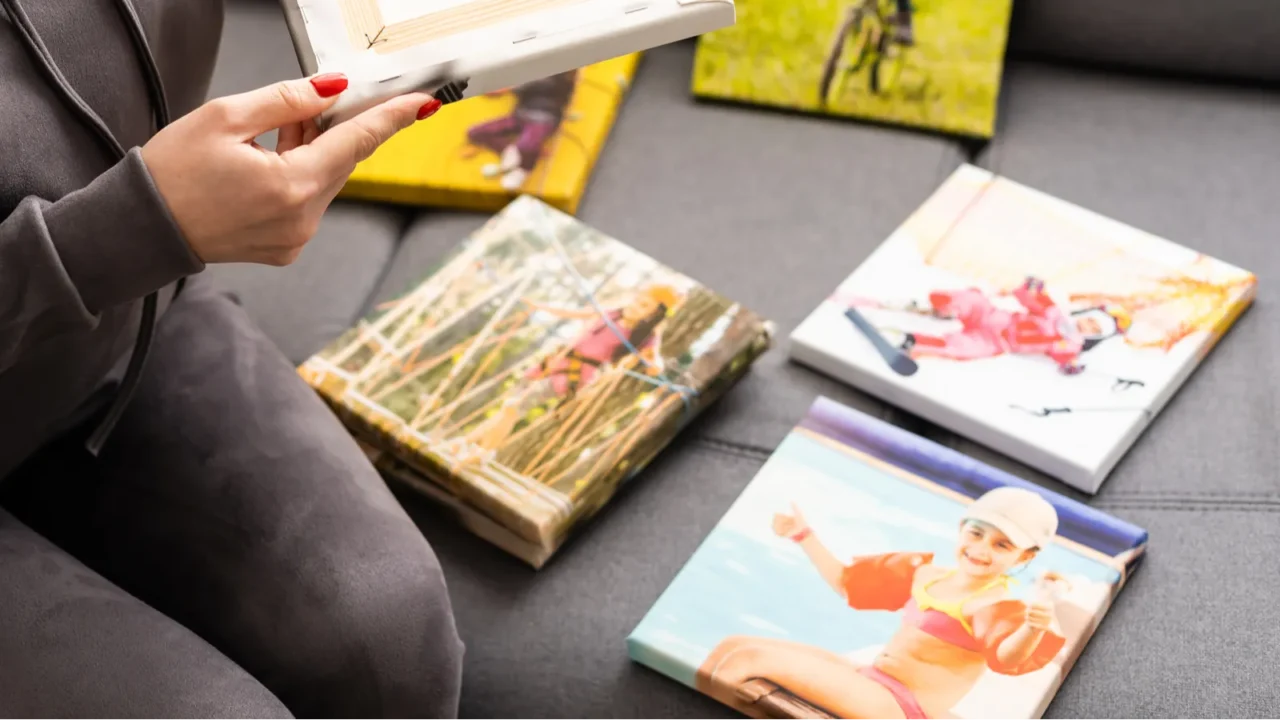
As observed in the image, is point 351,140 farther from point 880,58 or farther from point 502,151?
point 880,58

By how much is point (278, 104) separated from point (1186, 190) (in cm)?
84

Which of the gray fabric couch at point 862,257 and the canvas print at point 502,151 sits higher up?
the canvas print at point 502,151

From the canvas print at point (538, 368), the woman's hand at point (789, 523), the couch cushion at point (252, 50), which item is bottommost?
the woman's hand at point (789, 523)

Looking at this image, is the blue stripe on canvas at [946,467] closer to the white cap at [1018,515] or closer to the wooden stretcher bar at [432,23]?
the white cap at [1018,515]

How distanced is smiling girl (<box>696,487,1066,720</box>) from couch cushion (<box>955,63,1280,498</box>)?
0.32 ft

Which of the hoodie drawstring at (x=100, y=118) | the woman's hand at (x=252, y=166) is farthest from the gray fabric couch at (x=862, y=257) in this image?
the woman's hand at (x=252, y=166)

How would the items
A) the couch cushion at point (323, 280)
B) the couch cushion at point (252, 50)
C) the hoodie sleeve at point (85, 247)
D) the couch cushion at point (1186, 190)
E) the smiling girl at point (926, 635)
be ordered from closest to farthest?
1. the hoodie sleeve at point (85, 247)
2. the smiling girl at point (926, 635)
3. the couch cushion at point (1186, 190)
4. the couch cushion at point (323, 280)
5. the couch cushion at point (252, 50)

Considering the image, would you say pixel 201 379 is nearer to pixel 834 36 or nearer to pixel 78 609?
pixel 78 609

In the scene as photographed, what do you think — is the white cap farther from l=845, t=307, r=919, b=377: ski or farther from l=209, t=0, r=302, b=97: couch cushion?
l=209, t=0, r=302, b=97: couch cushion

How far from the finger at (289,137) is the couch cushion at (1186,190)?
55 cm

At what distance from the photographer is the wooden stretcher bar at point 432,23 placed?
2.24 ft

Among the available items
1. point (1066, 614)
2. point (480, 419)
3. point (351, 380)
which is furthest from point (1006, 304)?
point (351, 380)

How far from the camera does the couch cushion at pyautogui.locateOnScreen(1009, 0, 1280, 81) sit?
113cm

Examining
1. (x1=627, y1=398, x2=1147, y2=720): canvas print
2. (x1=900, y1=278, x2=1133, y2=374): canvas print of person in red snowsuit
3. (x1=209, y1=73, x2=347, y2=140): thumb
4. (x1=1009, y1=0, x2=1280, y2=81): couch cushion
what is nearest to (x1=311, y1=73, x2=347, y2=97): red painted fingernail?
(x1=209, y1=73, x2=347, y2=140): thumb
